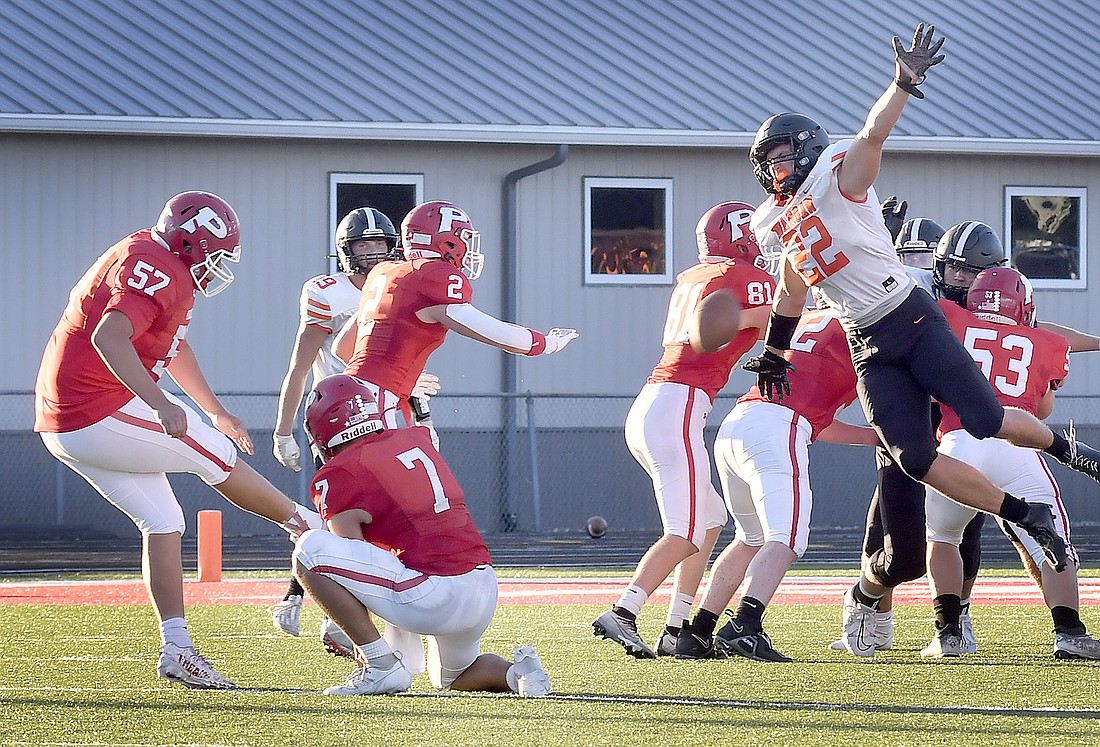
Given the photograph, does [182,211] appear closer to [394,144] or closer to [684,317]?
[684,317]

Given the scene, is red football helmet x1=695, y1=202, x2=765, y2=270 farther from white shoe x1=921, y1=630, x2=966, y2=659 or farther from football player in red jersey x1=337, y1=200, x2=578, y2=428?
white shoe x1=921, y1=630, x2=966, y2=659

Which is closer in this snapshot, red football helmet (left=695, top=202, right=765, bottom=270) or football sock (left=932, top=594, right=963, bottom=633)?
football sock (left=932, top=594, right=963, bottom=633)

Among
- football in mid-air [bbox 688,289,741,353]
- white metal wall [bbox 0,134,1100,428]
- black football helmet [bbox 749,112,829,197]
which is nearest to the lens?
black football helmet [bbox 749,112,829,197]

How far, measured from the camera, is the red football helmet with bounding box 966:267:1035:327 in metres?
6.91

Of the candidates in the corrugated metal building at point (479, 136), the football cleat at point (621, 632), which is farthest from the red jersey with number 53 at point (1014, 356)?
the corrugated metal building at point (479, 136)

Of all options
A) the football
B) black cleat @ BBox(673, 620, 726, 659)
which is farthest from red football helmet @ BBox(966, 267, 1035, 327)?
the football

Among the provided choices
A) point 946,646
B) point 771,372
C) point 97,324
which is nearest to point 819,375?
point 771,372

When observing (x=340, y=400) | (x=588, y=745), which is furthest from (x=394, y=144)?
(x=588, y=745)

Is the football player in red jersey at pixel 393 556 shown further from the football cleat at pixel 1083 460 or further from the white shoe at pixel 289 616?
the football cleat at pixel 1083 460

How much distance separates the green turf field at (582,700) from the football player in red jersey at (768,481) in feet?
0.54

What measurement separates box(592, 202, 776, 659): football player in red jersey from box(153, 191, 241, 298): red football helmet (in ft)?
6.28

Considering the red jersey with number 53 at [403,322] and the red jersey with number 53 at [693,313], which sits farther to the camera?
the red jersey with number 53 at [693,313]

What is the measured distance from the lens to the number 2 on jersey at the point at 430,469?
18.3ft

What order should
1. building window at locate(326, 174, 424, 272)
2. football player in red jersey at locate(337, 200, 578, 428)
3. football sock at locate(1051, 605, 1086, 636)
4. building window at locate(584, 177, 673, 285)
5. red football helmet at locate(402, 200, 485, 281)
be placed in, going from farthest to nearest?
building window at locate(584, 177, 673, 285) < building window at locate(326, 174, 424, 272) < red football helmet at locate(402, 200, 485, 281) < football player in red jersey at locate(337, 200, 578, 428) < football sock at locate(1051, 605, 1086, 636)
